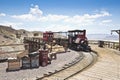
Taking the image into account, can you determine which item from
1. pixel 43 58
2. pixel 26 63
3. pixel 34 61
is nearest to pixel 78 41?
pixel 43 58

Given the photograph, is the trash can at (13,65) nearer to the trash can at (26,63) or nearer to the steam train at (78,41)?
the trash can at (26,63)

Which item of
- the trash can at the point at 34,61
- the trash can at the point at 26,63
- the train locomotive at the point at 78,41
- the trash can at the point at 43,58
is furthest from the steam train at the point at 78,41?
the trash can at the point at 26,63

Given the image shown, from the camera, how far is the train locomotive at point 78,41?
2795 cm

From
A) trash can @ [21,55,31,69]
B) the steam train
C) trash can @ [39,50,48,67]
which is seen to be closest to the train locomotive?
the steam train

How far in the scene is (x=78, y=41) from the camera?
1129 inches

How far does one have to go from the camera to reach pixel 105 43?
1398 inches

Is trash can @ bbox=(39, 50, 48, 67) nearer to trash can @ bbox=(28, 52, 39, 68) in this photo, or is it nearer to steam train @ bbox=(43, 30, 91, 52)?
trash can @ bbox=(28, 52, 39, 68)

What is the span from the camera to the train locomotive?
28.0 meters

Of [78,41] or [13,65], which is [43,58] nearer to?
[13,65]

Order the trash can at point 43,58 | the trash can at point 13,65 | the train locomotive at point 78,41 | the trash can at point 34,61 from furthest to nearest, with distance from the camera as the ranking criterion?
the train locomotive at point 78,41 → the trash can at point 43,58 → the trash can at point 34,61 → the trash can at point 13,65

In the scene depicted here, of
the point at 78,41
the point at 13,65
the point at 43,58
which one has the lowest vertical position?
the point at 13,65

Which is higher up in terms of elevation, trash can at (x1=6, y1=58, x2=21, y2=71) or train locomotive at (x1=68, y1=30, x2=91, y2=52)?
train locomotive at (x1=68, y1=30, x2=91, y2=52)

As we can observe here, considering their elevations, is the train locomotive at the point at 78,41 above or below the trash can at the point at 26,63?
above

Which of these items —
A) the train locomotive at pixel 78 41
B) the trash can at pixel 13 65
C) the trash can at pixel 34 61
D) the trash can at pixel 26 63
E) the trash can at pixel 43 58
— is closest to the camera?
the trash can at pixel 13 65
